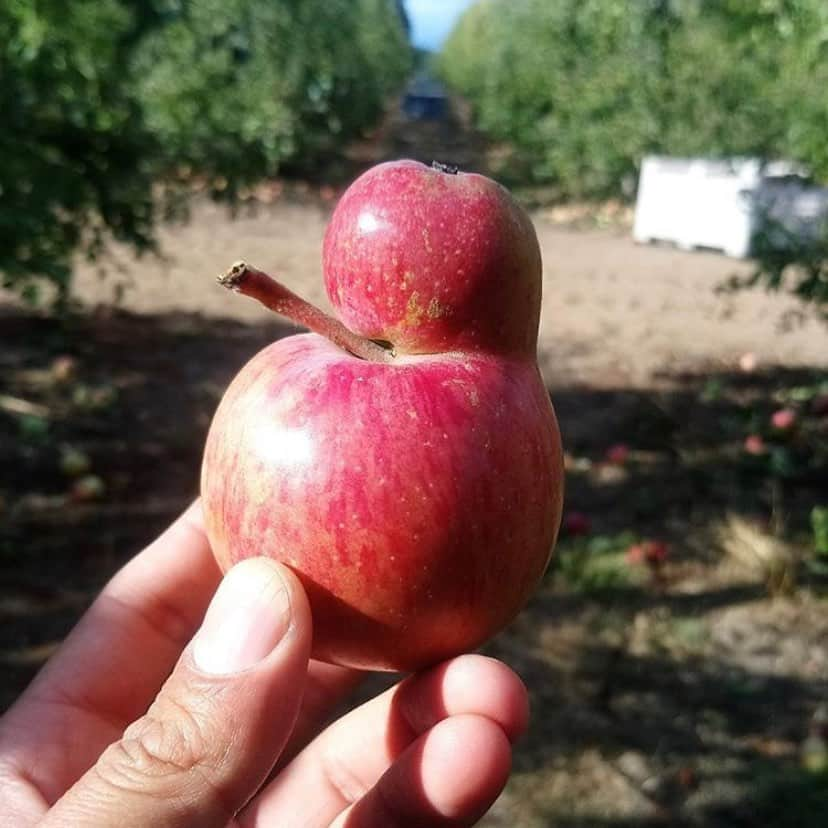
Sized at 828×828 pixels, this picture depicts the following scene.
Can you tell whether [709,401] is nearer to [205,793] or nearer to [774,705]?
[774,705]

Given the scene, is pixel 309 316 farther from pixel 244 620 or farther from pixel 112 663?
pixel 112 663

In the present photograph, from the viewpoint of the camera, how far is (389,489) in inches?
45.4

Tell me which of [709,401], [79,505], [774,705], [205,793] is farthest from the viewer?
[709,401]

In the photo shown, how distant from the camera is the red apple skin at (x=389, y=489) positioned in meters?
1.16

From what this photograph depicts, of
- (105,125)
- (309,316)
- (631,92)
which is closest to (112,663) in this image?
(309,316)

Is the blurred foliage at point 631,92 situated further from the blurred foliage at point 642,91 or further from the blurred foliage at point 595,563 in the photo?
the blurred foliage at point 595,563

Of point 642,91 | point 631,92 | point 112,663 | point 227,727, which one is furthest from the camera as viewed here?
point 631,92

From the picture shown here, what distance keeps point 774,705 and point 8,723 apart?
258cm

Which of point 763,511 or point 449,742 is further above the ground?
point 449,742

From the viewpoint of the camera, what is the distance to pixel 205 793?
3.78ft

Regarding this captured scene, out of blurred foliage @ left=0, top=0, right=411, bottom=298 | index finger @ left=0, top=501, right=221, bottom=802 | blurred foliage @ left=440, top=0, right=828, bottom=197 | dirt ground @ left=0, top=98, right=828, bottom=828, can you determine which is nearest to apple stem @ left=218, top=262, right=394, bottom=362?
index finger @ left=0, top=501, right=221, bottom=802

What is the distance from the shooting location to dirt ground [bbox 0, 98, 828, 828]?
3.01m

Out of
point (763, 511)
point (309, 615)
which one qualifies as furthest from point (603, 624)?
point (309, 615)

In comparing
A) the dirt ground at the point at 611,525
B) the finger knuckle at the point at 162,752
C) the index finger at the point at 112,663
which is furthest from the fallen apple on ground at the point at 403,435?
the dirt ground at the point at 611,525
